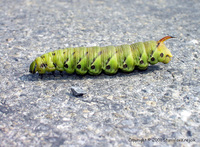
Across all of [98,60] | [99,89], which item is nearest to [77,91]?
[99,89]

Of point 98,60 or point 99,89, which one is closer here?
point 99,89

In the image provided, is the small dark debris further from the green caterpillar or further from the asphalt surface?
the green caterpillar

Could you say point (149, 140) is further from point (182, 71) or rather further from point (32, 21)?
point (32, 21)

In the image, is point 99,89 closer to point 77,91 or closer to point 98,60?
point 77,91

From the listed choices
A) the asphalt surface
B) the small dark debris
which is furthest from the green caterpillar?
the small dark debris

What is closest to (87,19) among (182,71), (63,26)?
(63,26)
